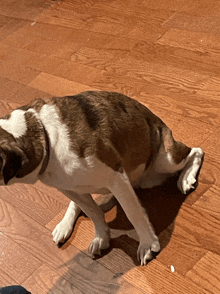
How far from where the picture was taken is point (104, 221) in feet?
5.67

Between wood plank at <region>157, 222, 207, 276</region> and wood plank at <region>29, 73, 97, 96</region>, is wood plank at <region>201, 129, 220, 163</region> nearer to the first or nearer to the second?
wood plank at <region>157, 222, 207, 276</region>

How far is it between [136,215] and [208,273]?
13.2 inches

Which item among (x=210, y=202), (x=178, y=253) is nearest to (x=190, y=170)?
(x=210, y=202)

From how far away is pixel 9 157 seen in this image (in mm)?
1246

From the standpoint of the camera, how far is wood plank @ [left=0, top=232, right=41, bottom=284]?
1.80 m

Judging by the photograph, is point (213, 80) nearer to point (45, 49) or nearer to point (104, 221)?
point (104, 221)

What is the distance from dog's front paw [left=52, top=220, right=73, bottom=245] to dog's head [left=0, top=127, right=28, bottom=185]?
626mm

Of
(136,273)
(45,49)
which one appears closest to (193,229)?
(136,273)

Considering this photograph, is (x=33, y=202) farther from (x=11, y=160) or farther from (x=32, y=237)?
(x=11, y=160)

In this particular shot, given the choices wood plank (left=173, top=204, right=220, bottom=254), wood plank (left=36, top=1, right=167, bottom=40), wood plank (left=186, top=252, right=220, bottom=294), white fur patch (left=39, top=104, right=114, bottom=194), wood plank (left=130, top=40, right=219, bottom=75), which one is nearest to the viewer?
white fur patch (left=39, top=104, right=114, bottom=194)

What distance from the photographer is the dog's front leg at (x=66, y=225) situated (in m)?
1.84

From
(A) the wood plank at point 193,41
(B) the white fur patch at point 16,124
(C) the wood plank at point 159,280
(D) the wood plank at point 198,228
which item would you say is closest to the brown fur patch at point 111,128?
(B) the white fur patch at point 16,124

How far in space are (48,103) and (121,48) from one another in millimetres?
1540

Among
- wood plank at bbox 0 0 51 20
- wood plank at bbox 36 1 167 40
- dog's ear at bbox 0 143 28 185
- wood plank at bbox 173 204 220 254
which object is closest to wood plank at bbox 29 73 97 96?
wood plank at bbox 36 1 167 40
